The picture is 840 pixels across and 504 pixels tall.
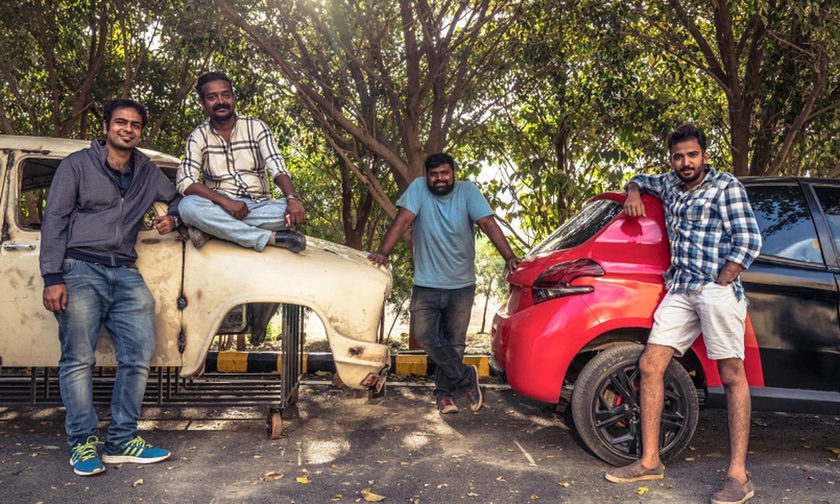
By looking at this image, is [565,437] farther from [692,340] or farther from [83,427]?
[83,427]

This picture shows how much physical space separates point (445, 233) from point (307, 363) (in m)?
2.43

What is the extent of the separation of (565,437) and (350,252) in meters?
1.98

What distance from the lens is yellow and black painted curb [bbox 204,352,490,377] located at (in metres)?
6.75

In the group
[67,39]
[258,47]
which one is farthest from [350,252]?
[67,39]

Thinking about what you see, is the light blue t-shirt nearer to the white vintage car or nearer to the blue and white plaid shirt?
the white vintage car

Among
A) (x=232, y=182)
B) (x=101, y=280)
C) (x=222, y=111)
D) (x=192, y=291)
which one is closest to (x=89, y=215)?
(x=101, y=280)

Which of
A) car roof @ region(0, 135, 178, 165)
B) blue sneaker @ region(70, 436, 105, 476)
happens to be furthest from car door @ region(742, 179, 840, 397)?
car roof @ region(0, 135, 178, 165)

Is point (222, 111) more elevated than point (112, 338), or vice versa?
point (222, 111)

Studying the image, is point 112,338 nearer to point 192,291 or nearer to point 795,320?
point 192,291

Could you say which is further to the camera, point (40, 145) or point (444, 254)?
point (444, 254)

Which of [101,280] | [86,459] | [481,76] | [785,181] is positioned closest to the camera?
[86,459]

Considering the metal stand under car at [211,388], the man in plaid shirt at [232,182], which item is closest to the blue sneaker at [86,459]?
the metal stand under car at [211,388]

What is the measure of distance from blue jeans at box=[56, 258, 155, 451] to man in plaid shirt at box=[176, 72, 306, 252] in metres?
0.51

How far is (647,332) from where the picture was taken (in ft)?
14.4
